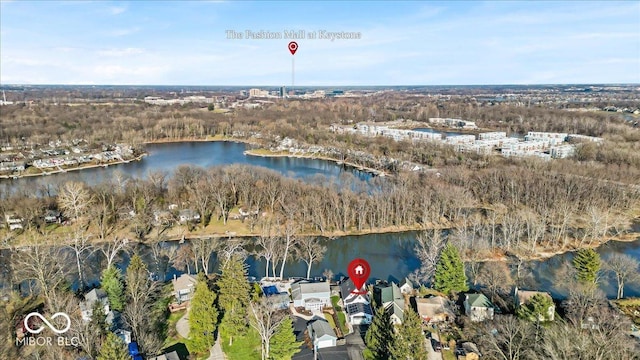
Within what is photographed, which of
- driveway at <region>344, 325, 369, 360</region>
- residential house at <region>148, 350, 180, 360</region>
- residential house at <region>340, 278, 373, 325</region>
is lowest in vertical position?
driveway at <region>344, 325, 369, 360</region>

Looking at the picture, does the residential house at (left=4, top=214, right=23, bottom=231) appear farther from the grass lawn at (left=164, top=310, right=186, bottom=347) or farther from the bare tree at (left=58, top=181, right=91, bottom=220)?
the grass lawn at (left=164, top=310, right=186, bottom=347)

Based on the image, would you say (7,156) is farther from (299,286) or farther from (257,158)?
(299,286)

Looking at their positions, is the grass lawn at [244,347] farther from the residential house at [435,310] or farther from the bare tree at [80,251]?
the bare tree at [80,251]

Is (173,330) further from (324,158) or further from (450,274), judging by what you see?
(324,158)

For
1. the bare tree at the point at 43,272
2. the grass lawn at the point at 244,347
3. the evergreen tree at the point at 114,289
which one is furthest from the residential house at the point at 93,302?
the grass lawn at the point at 244,347

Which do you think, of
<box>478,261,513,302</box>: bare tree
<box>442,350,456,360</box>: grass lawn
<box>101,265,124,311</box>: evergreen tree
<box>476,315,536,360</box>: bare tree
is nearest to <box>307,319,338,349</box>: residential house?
<box>442,350,456,360</box>: grass lawn

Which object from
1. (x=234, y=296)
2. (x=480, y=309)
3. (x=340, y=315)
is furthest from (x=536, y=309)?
(x=234, y=296)

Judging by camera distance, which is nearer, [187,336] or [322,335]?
[322,335]
